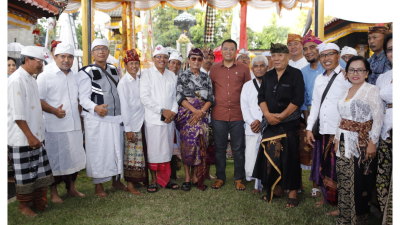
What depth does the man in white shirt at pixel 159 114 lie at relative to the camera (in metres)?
4.17

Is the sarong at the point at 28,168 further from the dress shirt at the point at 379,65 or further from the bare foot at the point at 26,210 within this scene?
the dress shirt at the point at 379,65

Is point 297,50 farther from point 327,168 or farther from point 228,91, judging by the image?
point 327,168

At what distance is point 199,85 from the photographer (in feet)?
13.9

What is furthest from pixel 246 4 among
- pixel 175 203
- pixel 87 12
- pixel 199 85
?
pixel 175 203

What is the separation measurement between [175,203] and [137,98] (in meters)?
1.52

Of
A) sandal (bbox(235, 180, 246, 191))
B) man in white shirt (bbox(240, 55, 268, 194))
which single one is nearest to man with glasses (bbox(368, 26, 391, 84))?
man in white shirt (bbox(240, 55, 268, 194))

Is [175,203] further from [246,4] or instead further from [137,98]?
[246,4]

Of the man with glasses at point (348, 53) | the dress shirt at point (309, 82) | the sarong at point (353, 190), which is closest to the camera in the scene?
the sarong at point (353, 190)

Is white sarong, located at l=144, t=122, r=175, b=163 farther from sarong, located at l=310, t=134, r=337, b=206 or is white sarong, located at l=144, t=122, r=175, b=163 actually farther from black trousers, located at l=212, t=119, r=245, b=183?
sarong, located at l=310, t=134, r=337, b=206

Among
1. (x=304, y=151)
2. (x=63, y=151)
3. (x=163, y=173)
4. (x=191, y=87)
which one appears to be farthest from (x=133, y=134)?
(x=304, y=151)

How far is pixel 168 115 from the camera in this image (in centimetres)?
414

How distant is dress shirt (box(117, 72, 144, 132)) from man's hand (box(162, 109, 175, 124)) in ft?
1.16

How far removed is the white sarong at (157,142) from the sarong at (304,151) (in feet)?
6.02

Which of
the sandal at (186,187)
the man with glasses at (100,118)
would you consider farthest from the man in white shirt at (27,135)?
the sandal at (186,187)
